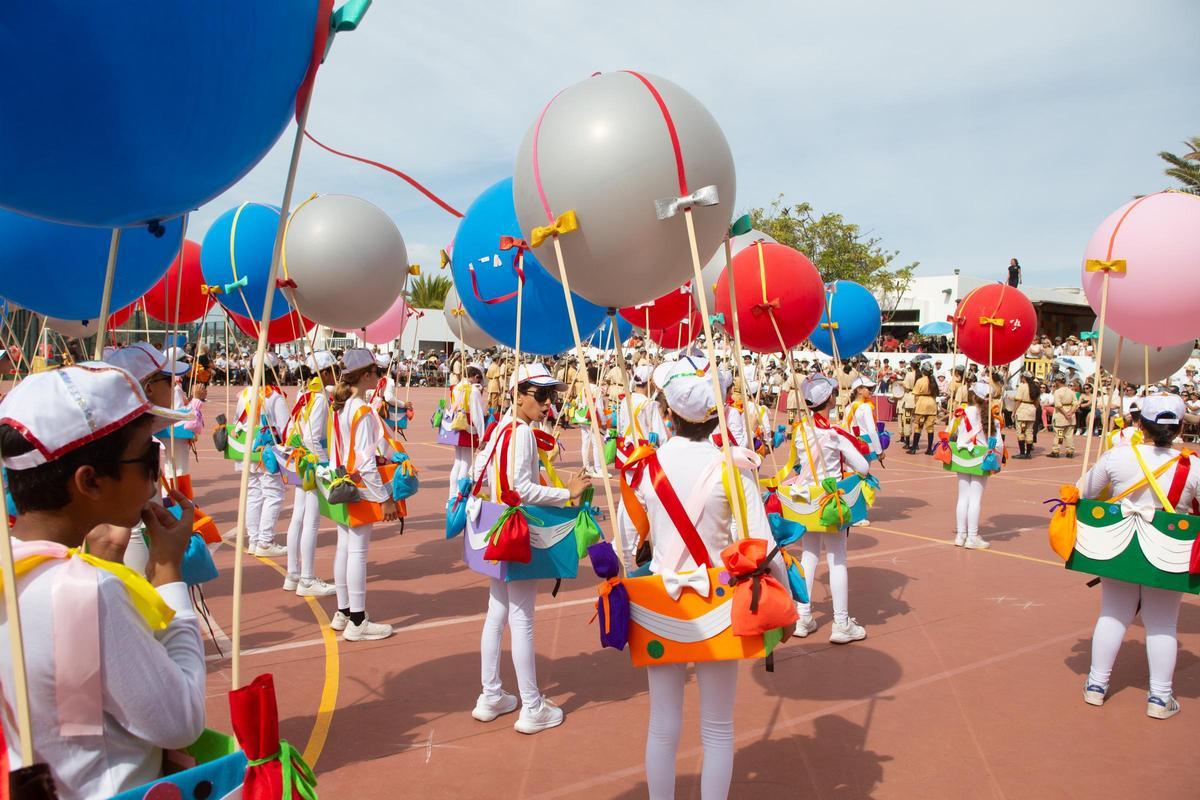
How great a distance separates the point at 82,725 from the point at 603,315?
3.59 m

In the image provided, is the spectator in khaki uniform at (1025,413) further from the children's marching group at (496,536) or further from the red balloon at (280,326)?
the red balloon at (280,326)

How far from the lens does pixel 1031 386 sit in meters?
Result: 16.9

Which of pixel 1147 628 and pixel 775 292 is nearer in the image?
pixel 1147 628

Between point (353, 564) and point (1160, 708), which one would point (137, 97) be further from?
point (1160, 708)

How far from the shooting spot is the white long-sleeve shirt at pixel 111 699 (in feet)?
4.63

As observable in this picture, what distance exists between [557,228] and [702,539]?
48.5 inches

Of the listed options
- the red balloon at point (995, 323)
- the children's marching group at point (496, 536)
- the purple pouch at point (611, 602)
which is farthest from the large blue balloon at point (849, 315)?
the purple pouch at point (611, 602)

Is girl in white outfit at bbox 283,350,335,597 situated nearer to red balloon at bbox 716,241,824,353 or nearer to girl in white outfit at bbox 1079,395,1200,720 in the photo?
red balloon at bbox 716,241,824,353

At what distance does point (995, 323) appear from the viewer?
7602 mm

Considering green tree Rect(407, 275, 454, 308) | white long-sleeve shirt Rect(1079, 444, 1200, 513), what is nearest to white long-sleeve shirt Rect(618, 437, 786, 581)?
white long-sleeve shirt Rect(1079, 444, 1200, 513)

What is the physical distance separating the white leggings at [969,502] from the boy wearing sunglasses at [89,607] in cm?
798

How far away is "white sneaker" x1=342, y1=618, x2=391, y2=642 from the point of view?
534 cm

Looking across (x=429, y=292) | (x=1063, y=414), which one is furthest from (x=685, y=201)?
(x=429, y=292)

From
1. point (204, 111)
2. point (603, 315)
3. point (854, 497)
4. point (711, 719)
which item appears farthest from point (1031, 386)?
point (204, 111)
